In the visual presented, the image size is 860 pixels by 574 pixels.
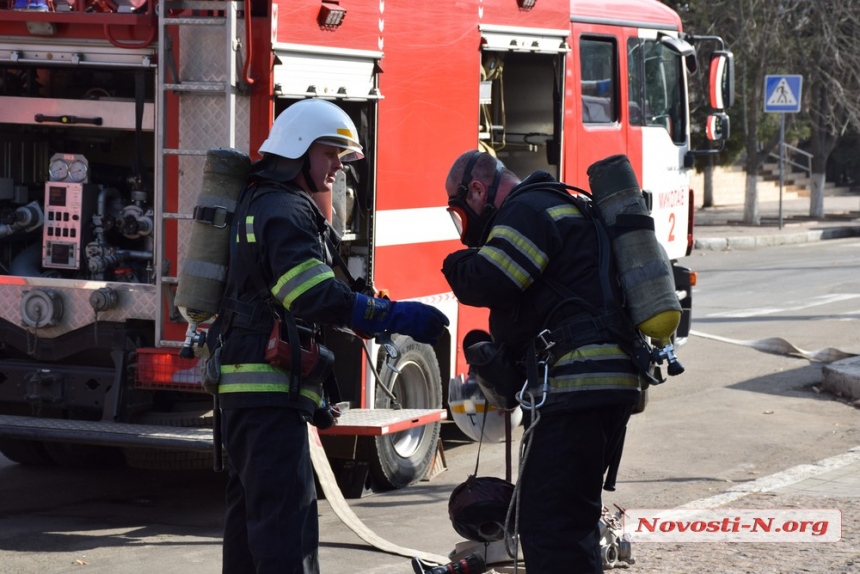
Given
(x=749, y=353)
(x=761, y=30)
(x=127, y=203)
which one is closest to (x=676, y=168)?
(x=749, y=353)

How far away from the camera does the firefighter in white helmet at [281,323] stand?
438cm

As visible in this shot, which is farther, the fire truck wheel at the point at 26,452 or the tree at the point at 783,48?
the tree at the point at 783,48

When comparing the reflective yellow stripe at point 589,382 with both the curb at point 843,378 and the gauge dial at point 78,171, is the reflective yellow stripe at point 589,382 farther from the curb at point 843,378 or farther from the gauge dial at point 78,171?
the curb at point 843,378

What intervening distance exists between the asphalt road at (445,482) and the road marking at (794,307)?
1373 mm

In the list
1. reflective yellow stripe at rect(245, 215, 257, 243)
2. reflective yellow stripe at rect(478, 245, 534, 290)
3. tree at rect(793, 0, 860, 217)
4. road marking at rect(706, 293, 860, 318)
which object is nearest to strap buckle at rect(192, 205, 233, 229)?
reflective yellow stripe at rect(245, 215, 257, 243)

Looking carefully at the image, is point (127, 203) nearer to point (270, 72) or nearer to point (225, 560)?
point (270, 72)

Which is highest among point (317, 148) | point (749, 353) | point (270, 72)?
point (270, 72)

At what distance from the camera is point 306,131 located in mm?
4629

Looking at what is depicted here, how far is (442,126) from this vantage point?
25.2 feet

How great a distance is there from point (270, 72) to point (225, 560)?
8.44 feet

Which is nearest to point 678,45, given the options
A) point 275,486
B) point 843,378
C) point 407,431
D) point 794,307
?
point 843,378

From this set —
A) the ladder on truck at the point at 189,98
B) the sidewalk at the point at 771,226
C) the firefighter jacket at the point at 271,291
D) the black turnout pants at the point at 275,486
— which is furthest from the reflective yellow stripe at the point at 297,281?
the sidewalk at the point at 771,226

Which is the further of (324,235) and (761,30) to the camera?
(761,30)

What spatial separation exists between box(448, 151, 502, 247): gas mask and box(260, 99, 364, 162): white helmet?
1.38 ft
